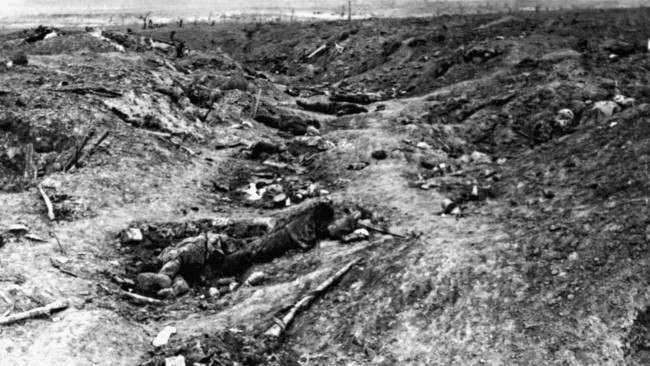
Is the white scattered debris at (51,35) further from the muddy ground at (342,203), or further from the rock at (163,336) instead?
the rock at (163,336)

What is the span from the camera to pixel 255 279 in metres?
7.09

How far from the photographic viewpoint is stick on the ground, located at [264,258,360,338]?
5781 mm

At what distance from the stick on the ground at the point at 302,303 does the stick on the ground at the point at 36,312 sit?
2300mm

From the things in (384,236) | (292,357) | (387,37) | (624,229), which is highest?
(387,37)

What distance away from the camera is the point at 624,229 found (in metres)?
5.77

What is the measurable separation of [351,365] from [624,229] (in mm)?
3249

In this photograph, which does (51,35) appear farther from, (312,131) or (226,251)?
(226,251)

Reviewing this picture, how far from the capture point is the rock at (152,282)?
6.98 metres

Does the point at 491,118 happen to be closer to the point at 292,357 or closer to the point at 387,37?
the point at 292,357

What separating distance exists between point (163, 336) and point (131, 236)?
2603 mm

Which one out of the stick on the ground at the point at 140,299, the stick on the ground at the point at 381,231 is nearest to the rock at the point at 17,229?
the stick on the ground at the point at 140,299

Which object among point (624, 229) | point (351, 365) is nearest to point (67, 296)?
point (351, 365)

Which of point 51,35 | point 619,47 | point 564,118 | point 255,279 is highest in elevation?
point 619,47

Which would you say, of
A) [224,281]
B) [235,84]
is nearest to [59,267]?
[224,281]
